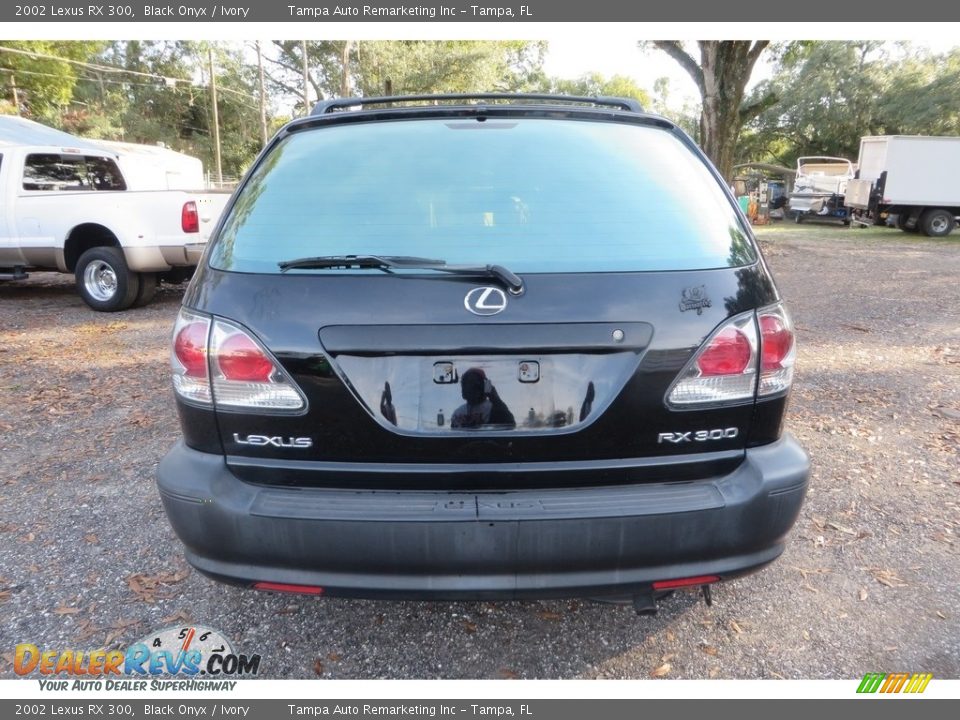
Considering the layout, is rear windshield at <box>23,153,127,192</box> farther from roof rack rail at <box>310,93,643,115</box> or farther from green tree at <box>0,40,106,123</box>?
green tree at <box>0,40,106,123</box>

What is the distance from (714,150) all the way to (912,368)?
35.1 ft

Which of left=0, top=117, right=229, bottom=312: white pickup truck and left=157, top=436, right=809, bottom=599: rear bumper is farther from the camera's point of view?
left=0, top=117, right=229, bottom=312: white pickup truck

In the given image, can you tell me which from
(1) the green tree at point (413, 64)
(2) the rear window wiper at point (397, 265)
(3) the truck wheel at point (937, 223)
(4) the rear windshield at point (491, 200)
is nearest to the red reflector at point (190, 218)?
(4) the rear windshield at point (491, 200)

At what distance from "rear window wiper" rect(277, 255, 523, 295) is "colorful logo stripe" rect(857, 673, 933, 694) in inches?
70.2

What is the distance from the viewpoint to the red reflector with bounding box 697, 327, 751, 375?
184cm

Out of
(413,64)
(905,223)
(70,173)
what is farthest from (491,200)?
(413,64)

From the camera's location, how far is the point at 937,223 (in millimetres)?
19312

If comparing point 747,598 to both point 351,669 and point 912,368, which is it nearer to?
point 351,669

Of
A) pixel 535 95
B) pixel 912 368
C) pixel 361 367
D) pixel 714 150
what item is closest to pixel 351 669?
pixel 361 367

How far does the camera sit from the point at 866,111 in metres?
34.9

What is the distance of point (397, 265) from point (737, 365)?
1.02 m

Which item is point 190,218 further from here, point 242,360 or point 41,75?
point 41,75

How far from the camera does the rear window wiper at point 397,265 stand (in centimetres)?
181

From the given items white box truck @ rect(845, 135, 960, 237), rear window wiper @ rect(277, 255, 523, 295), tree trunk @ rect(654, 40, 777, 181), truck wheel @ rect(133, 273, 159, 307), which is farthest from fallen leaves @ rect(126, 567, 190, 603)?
white box truck @ rect(845, 135, 960, 237)
